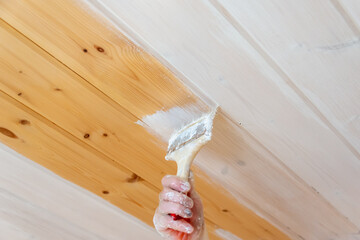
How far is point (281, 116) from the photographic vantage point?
103cm

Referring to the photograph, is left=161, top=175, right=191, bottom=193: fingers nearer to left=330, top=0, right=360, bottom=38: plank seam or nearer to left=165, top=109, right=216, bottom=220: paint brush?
left=165, top=109, right=216, bottom=220: paint brush

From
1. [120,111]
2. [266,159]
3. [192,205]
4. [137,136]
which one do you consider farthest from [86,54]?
[266,159]

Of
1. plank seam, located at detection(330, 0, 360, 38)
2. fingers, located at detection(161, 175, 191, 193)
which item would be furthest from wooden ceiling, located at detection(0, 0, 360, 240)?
fingers, located at detection(161, 175, 191, 193)

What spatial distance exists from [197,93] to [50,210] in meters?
0.71

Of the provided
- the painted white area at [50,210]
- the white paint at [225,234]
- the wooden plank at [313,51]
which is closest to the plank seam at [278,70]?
the wooden plank at [313,51]

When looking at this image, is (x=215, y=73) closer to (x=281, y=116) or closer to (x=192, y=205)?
(x=281, y=116)

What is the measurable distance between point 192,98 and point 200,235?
44 cm

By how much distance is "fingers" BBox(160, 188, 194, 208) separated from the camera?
1048mm

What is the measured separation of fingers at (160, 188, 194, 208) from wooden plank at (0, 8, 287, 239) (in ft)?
0.46

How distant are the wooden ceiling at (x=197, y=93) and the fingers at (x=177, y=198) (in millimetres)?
140

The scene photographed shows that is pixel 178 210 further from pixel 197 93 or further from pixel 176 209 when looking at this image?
pixel 197 93

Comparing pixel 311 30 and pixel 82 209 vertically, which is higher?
pixel 311 30

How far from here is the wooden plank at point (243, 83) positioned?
85 cm

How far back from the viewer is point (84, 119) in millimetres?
1061
